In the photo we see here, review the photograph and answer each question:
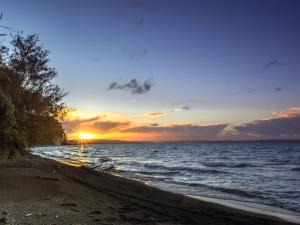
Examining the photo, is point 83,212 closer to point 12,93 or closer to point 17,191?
point 17,191

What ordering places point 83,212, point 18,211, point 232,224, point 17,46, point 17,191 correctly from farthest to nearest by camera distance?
point 17,46 < point 17,191 < point 232,224 < point 83,212 < point 18,211

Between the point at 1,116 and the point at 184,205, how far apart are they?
1081 centimetres

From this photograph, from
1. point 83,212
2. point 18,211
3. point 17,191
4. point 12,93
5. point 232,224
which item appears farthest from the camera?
point 12,93

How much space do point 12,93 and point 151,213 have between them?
14.8m

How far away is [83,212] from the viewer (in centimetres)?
1516

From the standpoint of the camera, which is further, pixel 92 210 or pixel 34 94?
pixel 34 94

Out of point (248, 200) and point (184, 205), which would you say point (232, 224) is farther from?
point (248, 200)

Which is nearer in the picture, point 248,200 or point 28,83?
point 248,200

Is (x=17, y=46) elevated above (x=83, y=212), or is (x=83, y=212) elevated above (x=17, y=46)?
(x=17, y=46)

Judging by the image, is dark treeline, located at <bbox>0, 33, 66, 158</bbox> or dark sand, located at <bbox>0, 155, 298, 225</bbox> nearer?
dark sand, located at <bbox>0, 155, 298, 225</bbox>

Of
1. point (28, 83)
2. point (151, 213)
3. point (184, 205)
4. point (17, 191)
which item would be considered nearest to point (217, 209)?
point (184, 205)

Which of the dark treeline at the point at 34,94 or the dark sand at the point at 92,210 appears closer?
the dark sand at the point at 92,210

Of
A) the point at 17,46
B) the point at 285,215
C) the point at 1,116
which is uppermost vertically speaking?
the point at 17,46

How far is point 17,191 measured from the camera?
1886 cm
